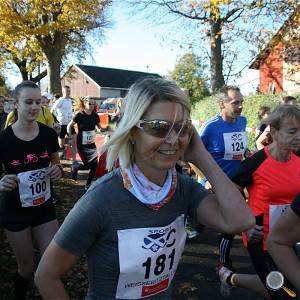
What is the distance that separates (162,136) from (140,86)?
0.79 feet

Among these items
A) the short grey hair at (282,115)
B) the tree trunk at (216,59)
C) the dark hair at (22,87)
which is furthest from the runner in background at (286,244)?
the tree trunk at (216,59)

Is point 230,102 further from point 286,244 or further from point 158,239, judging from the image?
point 158,239

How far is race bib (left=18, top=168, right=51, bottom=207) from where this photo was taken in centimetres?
366

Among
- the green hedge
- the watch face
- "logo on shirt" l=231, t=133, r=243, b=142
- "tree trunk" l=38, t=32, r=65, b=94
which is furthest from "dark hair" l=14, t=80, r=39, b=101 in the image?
"tree trunk" l=38, t=32, r=65, b=94

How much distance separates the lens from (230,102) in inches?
209

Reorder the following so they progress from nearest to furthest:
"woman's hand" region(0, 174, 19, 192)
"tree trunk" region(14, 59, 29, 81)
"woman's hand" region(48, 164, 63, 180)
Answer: "woman's hand" region(0, 174, 19, 192) < "woman's hand" region(48, 164, 63, 180) < "tree trunk" region(14, 59, 29, 81)

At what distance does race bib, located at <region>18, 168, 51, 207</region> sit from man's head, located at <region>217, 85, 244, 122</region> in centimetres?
254

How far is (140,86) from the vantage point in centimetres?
187

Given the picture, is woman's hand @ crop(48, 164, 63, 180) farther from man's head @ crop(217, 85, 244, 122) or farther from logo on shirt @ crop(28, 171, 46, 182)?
man's head @ crop(217, 85, 244, 122)

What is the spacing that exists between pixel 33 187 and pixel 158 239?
207cm

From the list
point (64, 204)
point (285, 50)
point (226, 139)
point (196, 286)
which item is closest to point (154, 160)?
point (196, 286)

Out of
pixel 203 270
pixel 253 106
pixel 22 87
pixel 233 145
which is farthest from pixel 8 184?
pixel 253 106

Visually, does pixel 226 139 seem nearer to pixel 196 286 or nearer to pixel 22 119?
pixel 196 286

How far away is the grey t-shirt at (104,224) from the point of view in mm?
1767
